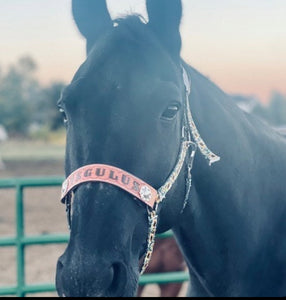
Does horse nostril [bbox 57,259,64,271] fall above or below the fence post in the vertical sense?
above

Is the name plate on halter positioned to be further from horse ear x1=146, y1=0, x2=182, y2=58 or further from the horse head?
horse ear x1=146, y1=0, x2=182, y2=58

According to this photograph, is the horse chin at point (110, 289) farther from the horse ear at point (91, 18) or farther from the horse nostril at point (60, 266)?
the horse ear at point (91, 18)

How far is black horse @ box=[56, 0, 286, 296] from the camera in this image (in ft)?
5.07

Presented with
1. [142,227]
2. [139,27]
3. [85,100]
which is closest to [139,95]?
[85,100]

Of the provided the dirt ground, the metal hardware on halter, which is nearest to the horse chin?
the metal hardware on halter

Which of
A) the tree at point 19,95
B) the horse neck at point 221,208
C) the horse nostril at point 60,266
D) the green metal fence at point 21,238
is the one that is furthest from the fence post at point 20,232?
the tree at point 19,95

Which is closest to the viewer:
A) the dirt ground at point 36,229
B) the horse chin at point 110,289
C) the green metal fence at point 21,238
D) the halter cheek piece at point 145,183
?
the horse chin at point 110,289

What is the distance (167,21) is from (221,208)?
81cm

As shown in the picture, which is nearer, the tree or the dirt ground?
the dirt ground

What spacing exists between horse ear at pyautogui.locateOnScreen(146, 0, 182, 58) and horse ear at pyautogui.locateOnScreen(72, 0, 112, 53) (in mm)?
189

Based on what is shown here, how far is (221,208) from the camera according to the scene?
2012 mm

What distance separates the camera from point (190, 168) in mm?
1861

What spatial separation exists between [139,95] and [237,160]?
63 centimetres

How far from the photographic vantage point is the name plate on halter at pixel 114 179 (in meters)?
1.57
